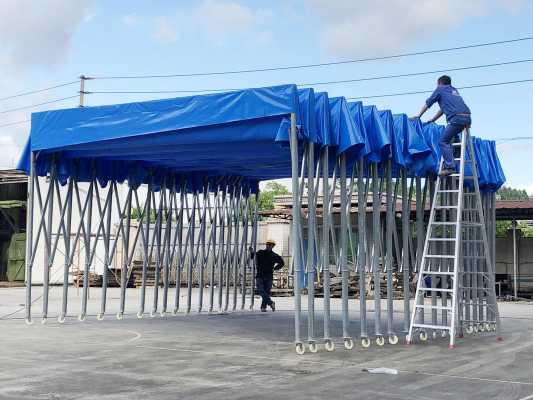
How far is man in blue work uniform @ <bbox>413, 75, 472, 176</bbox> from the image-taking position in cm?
1283

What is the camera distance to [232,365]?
1009cm

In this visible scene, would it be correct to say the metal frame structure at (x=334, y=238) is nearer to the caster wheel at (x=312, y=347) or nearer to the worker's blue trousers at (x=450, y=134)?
the caster wheel at (x=312, y=347)

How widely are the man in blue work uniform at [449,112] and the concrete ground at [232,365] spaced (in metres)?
3.28

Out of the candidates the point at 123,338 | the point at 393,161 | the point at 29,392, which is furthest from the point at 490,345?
the point at 29,392

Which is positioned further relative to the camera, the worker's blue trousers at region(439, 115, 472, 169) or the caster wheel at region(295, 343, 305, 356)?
the worker's blue trousers at region(439, 115, 472, 169)

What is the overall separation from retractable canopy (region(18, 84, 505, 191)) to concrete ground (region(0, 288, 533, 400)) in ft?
10.8

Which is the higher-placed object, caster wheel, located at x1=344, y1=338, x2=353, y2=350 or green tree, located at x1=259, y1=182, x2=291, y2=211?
green tree, located at x1=259, y1=182, x2=291, y2=211

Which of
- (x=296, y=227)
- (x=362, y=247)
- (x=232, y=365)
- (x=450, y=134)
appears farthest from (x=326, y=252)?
(x=450, y=134)

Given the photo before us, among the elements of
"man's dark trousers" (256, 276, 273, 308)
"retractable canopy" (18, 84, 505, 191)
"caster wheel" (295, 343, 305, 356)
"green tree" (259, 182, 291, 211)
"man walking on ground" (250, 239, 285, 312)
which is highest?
"green tree" (259, 182, 291, 211)

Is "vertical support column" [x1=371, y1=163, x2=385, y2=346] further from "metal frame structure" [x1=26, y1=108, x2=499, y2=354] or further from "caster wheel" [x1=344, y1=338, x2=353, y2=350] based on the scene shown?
"caster wheel" [x1=344, y1=338, x2=353, y2=350]

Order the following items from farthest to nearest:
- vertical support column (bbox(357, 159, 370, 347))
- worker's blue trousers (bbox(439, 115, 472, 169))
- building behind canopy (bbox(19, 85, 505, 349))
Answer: worker's blue trousers (bbox(439, 115, 472, 169)) < vertical support column (bbox(357, 159, 370, 347)) < building behind canopy (bbox(19, 85, 505, 349))

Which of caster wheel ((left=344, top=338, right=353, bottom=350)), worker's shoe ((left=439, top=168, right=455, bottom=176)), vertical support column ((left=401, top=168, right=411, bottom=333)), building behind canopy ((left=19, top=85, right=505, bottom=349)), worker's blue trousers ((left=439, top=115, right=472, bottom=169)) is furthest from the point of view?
vertical support column ((left=401, top=168, right=411, bottom=333))

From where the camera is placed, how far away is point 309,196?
11.6 meters

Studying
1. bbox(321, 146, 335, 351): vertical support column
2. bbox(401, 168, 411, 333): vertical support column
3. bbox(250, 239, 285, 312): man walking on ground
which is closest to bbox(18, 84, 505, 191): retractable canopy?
bbox(321, 146, 335, 351): vertical support column
